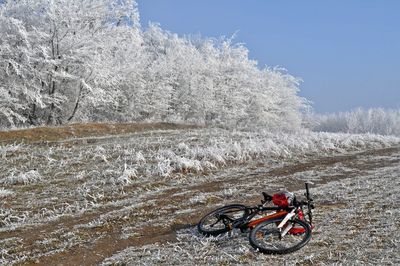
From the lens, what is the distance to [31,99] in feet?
83.5

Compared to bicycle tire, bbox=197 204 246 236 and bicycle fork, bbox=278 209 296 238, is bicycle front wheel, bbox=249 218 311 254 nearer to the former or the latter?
bicycle fork, bbox=278 209 296 238

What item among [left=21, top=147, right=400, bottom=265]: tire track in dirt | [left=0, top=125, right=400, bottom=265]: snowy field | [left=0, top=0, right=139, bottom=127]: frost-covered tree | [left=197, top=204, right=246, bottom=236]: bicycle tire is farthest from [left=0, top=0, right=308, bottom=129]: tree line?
[left=197, top=204, right=246, bottom=236]: bicycle tire

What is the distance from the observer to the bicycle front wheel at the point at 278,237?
647 cm

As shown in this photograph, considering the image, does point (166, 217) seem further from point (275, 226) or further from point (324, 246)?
point (324, 246)

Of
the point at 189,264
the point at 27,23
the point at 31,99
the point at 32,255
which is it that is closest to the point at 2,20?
the point at 27,23

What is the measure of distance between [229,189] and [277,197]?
12.8 feet

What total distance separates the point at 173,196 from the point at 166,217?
1836mm

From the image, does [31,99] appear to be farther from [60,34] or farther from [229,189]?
[229,189]

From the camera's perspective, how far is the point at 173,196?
35.4ft

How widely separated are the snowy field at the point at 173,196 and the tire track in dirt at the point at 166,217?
27mm

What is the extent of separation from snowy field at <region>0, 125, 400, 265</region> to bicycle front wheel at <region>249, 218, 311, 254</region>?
15cm

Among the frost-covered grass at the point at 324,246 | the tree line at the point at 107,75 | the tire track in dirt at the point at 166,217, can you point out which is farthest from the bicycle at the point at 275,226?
the tree line at the point at 107,75

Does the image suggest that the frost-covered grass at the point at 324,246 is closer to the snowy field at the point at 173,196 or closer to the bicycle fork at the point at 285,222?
the snowy field at the point at 173,196

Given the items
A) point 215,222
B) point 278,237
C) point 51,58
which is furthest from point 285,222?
point 51,58
